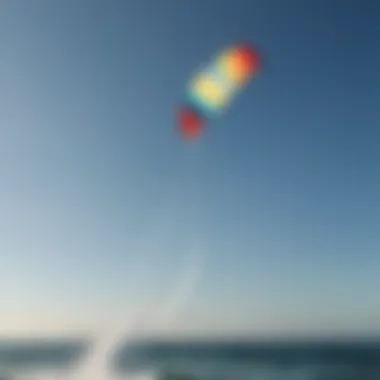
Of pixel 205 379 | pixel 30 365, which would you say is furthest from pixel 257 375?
pixel 30 365

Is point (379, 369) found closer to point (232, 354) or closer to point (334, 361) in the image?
point (334, 361)

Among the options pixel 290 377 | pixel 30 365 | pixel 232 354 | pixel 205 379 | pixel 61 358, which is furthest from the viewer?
pixel 232 354

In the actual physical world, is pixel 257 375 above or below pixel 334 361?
below

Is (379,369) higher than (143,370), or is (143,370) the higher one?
(143,370)

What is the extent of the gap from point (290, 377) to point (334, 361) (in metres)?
15.4

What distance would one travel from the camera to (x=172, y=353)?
76688 millimetres

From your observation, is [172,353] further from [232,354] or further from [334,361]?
[334,361]

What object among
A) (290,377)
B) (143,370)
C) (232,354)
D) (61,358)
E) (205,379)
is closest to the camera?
(205,379)

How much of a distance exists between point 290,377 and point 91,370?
506 inches

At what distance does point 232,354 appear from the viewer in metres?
74.2

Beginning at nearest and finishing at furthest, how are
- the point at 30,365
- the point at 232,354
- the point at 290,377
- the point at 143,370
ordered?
the point at 290,377, the point at 143,370, the point at 30,365, the point at 232,354

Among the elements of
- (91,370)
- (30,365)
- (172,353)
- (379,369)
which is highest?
(172,353)

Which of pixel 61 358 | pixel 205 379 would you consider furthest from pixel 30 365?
pixel 205 379

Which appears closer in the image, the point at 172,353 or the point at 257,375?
the point at 257,375
